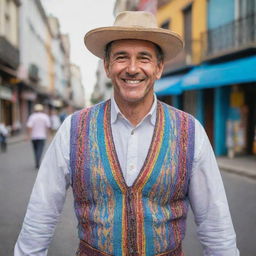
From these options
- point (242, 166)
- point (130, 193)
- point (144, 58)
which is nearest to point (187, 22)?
point (242, 166)

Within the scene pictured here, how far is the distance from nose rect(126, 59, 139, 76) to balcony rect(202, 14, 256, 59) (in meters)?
10.2

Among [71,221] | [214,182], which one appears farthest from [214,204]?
[71,221]

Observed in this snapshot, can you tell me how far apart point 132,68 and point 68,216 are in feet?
12.6

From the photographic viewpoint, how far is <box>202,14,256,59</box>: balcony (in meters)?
11.6

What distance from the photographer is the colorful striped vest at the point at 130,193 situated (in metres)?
1.66

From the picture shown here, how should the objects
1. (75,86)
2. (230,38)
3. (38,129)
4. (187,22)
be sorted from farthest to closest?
(75,86)
(187,22)
(230,38)
(38,129)

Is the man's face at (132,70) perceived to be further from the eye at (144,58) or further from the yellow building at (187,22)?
the yellow building at (187,22)

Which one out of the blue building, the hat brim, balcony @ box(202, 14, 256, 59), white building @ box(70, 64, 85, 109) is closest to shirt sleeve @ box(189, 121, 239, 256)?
the hat brim

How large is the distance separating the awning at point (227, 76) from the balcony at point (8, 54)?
1099 centimetres

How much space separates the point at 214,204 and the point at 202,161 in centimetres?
22

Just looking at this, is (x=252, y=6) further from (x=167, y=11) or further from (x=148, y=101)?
(x=148, y=101)

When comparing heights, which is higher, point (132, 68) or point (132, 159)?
point (132, 68)

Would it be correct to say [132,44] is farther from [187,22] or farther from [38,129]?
[187,22]

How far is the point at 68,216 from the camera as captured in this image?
205 inches
